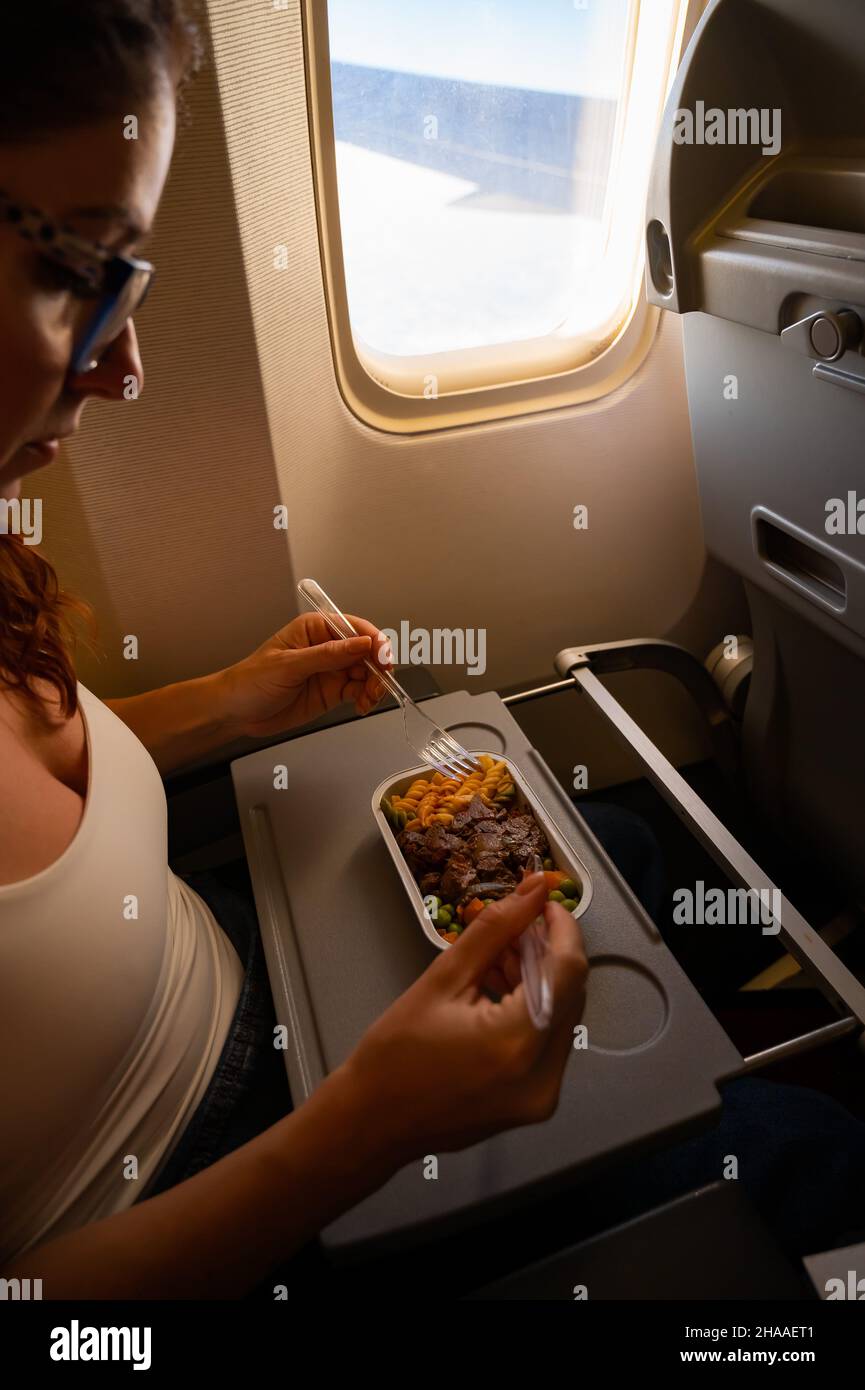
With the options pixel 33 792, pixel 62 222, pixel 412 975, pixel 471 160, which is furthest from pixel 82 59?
pixel 471 160

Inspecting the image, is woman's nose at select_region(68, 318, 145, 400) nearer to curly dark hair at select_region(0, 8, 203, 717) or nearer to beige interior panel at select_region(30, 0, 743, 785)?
curly dark hair at select_region(0, 8, 203, 717)

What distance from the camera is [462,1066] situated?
66 cm

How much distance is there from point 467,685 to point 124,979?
1091 mm

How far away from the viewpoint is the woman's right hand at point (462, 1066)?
2.17ft

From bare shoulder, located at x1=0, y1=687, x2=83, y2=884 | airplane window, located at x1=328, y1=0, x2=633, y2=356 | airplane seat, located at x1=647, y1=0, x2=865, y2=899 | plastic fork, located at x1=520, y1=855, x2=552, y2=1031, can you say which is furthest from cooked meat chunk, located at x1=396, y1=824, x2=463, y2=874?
airplane window, located at x1=328, y1=0, x2=633, y2=356

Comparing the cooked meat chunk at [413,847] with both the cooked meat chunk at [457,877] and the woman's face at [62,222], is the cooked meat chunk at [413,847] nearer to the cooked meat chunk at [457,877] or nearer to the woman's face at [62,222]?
Result: the cooked meat chunk at [457,877]

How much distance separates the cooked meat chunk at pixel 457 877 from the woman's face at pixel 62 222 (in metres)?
0.56

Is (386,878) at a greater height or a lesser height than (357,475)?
lesser

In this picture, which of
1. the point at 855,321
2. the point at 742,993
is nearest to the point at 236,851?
the point at 742,993

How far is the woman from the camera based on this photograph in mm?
498

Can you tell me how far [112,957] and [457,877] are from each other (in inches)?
13.2
